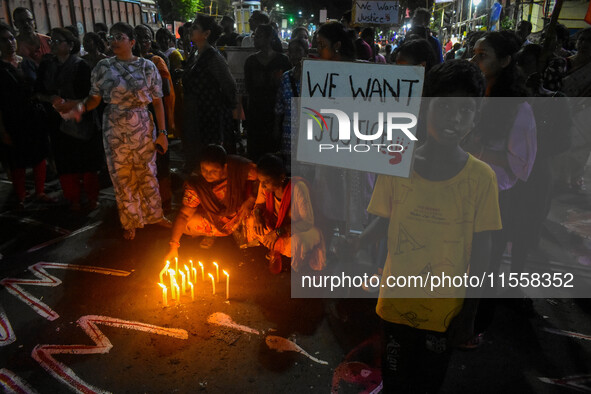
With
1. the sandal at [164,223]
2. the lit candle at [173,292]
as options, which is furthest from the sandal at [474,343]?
the sandal at [164,223]

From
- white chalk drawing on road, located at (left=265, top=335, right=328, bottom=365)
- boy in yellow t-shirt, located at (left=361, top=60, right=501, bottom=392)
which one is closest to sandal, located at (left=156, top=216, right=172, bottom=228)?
white chalk drawing on road, located at (left=265, top=335, right=328, bottom=365)

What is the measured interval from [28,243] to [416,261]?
4.61 m

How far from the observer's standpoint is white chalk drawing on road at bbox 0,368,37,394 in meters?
2.73

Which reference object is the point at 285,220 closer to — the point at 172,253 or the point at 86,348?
the point at 172,253

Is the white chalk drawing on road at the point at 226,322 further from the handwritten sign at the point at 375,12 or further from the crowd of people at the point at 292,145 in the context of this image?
the handwritten sign at the point at 375,12

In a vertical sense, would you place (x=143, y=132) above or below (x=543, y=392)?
above

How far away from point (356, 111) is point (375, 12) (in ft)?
18.6

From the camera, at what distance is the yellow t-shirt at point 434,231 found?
176 centimetres

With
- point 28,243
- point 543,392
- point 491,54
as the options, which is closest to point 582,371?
point 543,392

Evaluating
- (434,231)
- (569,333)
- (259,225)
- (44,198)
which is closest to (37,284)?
(259,225)

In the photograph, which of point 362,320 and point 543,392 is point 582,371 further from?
point 362,320

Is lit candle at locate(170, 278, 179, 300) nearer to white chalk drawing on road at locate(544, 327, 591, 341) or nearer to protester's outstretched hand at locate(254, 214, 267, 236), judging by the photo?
protester's outstretched hand at locate(254, 214, 267, 236)

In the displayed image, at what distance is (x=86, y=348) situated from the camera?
3100mm

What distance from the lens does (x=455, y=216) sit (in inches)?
69.6
